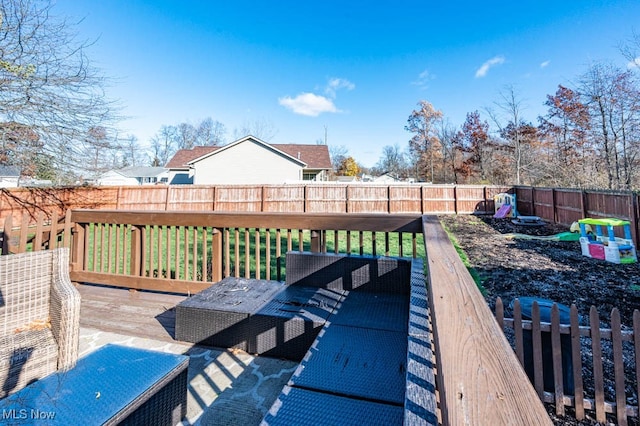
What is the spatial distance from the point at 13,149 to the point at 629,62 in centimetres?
1760

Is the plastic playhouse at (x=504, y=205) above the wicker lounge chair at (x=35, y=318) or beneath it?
above

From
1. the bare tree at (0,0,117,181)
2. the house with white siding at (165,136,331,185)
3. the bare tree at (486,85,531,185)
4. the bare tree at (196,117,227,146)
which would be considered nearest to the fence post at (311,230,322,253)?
the bare tree at (0,0,117,181)

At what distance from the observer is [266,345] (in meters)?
2.13

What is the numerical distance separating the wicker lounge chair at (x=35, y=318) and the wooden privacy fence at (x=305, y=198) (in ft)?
29.9

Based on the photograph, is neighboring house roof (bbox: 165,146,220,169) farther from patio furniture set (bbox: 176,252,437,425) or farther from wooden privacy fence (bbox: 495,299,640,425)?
wooden privacy fence (bbox: 495,299,640,425)

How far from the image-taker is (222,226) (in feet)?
10.00

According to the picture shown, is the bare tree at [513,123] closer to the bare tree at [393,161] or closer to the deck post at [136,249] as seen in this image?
the bare tree at [393,161]

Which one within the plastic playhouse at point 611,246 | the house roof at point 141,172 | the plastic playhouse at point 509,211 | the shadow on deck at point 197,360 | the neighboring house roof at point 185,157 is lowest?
the shadow on deck at point 197,360

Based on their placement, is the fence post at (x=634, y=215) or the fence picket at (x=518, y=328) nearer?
the fence picket at (x=518, y=328)

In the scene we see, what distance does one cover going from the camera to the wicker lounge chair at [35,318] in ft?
5.18

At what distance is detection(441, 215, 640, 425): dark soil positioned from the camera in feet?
10.7

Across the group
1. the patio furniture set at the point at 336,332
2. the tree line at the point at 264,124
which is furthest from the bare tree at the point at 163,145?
the patio furniture set at the point at 336,332

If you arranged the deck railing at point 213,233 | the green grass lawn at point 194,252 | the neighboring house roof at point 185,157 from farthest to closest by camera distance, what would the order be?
the neighboring house roof at point 185,157 < the green grass lawn at point 194,252 < the deck railing at point 213,233

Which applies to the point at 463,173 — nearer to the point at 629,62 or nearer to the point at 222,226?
the point at 629,62
